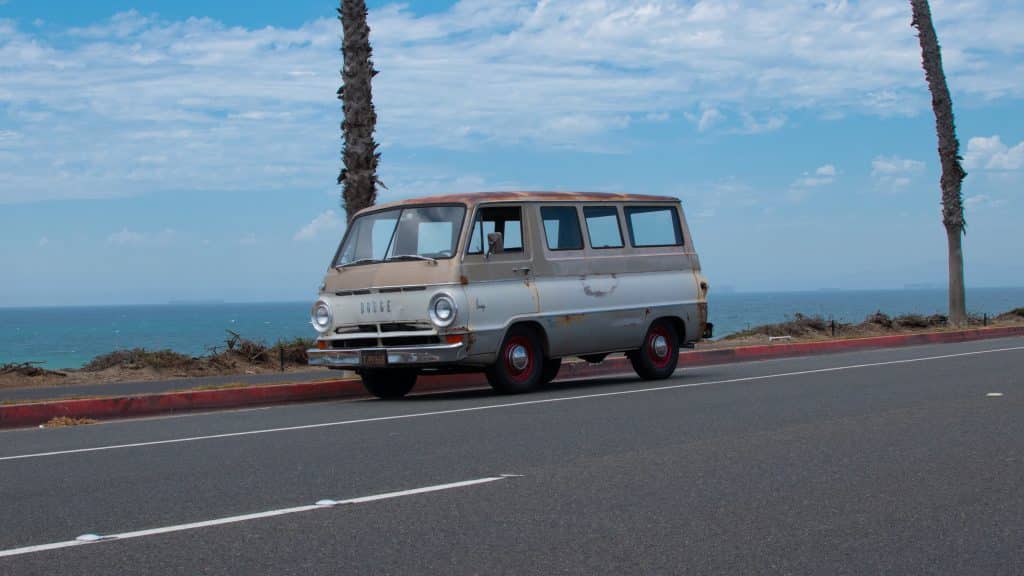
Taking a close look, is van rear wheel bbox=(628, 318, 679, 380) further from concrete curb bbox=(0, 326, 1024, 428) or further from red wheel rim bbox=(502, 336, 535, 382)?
concrete curb bbox=(0, 326, 1024, 428)

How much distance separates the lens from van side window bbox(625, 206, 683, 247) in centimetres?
1539

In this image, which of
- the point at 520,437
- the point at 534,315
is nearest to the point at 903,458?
the point at 520,437

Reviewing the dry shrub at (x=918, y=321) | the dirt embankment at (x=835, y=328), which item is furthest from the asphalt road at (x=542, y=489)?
the dry shrub at (x=918, y=321)

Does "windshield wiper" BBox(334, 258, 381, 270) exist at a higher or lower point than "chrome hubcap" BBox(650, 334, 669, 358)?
higher

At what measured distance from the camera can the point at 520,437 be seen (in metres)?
9.53

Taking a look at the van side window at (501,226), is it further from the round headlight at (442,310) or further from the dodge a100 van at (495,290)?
the round headlight at (442,310)

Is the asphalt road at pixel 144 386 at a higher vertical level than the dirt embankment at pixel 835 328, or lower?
lower

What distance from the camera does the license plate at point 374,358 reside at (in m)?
13.1

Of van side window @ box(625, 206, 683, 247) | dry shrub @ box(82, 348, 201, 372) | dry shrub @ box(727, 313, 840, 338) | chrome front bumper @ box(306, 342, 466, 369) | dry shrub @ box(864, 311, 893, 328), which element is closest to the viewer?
chrome front bumper @ box(306, 342, 466, 369)

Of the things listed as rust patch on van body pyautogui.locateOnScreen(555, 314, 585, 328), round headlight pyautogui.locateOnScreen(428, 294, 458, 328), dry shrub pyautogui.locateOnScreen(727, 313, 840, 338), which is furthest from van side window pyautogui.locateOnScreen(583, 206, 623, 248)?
dry shrub pyautogui.locateOnScreen(727, 313, 840, 338)

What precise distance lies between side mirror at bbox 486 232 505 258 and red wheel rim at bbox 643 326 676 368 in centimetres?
278

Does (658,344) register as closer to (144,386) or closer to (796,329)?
(144,386)

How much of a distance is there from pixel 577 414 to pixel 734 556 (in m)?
5.74

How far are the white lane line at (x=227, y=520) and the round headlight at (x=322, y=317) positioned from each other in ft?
22.0
